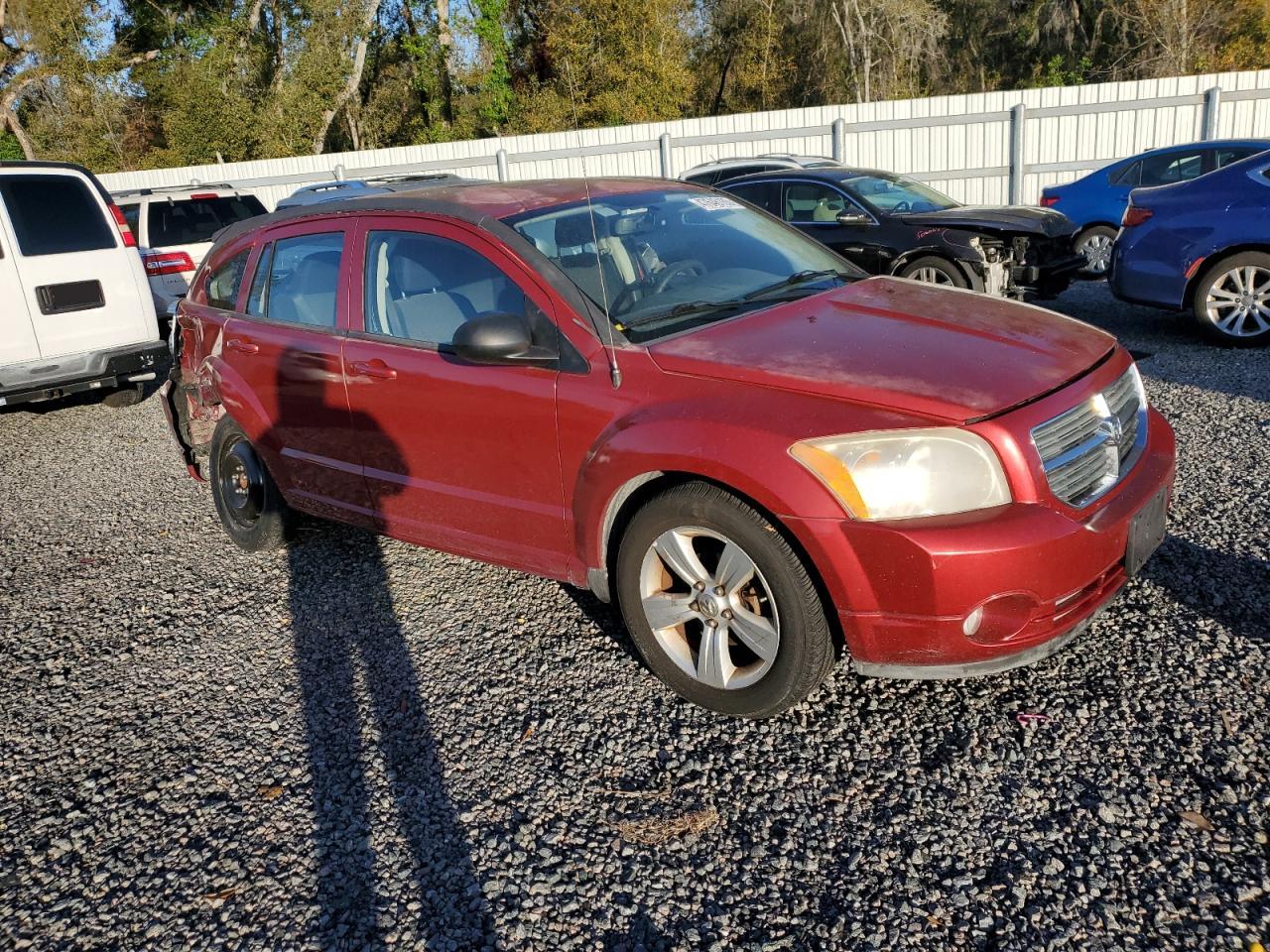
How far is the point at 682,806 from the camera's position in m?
2.85

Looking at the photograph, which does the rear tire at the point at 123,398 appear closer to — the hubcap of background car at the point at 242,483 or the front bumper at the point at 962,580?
the hubcap of background car at the point at 242,483

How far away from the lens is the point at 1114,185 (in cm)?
1176

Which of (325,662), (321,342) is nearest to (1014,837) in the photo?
(325,662)

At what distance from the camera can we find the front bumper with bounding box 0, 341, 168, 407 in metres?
7.34

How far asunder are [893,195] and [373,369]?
763 centimetres

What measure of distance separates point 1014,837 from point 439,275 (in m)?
2.82

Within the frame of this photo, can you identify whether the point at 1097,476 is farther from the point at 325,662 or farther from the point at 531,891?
the point at 325,662

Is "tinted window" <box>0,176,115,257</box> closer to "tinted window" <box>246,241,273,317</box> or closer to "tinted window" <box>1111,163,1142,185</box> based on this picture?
"tinted window" <box>246,241,273,317</box>

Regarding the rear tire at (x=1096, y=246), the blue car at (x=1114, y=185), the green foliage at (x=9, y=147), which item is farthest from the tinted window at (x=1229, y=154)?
the green foliage at (x=9, y=147)

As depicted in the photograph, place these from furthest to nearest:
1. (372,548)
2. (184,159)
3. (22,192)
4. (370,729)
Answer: (184,159) → (22,192) → (372,548) → (370,729)

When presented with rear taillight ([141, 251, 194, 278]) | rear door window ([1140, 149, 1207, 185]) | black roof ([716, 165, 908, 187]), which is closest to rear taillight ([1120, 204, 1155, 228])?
black roof ([716, 165, 908, 187])

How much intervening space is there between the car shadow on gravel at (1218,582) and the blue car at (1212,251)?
13.2 feet

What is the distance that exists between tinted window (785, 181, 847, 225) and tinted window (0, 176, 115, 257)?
20.8 ft

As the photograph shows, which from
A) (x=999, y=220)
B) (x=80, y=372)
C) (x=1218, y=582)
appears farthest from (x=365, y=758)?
(x=999, y=220)
